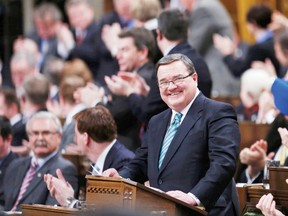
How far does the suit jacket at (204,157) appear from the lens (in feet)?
19.5

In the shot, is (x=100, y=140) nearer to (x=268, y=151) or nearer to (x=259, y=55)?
(x=268, y=151)

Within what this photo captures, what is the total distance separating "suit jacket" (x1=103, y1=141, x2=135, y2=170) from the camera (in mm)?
7109

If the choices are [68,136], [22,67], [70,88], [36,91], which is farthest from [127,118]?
[22,67]

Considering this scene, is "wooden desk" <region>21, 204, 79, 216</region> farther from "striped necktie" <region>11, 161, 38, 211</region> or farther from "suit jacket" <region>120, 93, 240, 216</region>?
"striped necktie" <region>11, 161, 38, 211</region>

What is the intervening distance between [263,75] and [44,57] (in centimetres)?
456

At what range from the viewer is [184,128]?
20.3 ft

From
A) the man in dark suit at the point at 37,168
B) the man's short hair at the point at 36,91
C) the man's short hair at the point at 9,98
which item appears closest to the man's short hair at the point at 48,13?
the man's short hair at the point at 9,98

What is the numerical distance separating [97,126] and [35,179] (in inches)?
37.1

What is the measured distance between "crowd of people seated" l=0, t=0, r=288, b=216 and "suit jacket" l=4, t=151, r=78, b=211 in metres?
0.01

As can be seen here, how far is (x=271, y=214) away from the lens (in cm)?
589

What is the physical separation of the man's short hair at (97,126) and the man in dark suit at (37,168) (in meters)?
0.65

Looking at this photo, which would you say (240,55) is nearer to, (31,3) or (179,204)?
(31,3)

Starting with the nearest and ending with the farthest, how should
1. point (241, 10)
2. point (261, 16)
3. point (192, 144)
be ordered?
point (192, 144)
point (261, 16)
point (241, 10)

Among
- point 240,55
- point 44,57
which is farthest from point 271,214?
point 44,57
